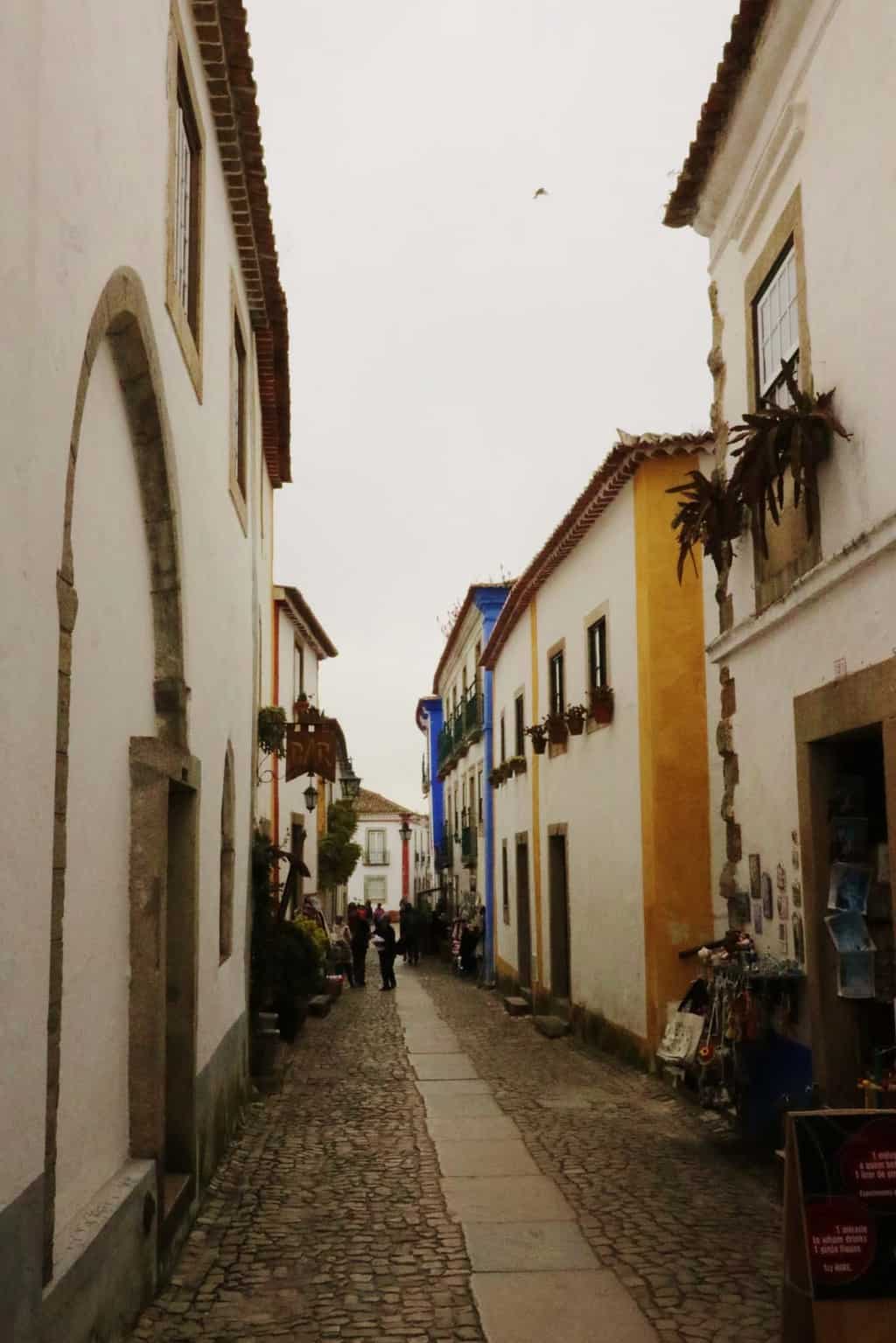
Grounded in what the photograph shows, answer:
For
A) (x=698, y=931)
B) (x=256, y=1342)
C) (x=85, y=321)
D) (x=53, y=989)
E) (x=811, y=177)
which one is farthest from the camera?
(x=698, y=931)

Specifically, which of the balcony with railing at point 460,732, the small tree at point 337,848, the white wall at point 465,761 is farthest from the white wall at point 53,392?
the small tree at point 337,848

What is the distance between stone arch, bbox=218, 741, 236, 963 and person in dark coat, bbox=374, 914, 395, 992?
14362 mm

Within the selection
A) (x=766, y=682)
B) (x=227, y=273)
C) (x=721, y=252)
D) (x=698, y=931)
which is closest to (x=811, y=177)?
(x=721, y=252)

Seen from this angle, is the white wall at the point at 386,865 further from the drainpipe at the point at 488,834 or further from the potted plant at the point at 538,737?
the potted plant at the point at 538,737

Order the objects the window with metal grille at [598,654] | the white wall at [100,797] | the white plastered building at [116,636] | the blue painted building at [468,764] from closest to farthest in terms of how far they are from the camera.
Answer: the white plastered building at [116,636] → the white wall at [100,797] → the window with metal grille at [598,654] → the blue painted building at [468,764]

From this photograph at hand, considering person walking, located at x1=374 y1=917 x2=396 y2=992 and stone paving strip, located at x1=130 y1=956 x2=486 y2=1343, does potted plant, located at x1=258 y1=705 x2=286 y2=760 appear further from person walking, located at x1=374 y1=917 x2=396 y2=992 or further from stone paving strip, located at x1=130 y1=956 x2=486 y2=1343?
person walking, located at x1=374 y1=917 x2=396 y2=992

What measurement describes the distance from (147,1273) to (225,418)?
5497 mm

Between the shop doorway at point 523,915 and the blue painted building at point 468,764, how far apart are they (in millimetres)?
3994

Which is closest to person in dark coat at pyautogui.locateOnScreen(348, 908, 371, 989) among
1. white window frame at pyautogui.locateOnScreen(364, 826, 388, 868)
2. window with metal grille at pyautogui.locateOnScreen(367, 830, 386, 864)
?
white window frame at pyautogui.locateOnScreen(364, 826, 388, 868)

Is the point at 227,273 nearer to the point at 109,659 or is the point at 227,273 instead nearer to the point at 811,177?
the point at 811,177

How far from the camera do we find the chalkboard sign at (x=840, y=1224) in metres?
4.38

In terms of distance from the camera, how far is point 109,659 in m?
5.57

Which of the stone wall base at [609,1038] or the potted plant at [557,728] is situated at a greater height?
Answer: the potted plant at [557,728]

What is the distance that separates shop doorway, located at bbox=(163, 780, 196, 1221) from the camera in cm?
709
